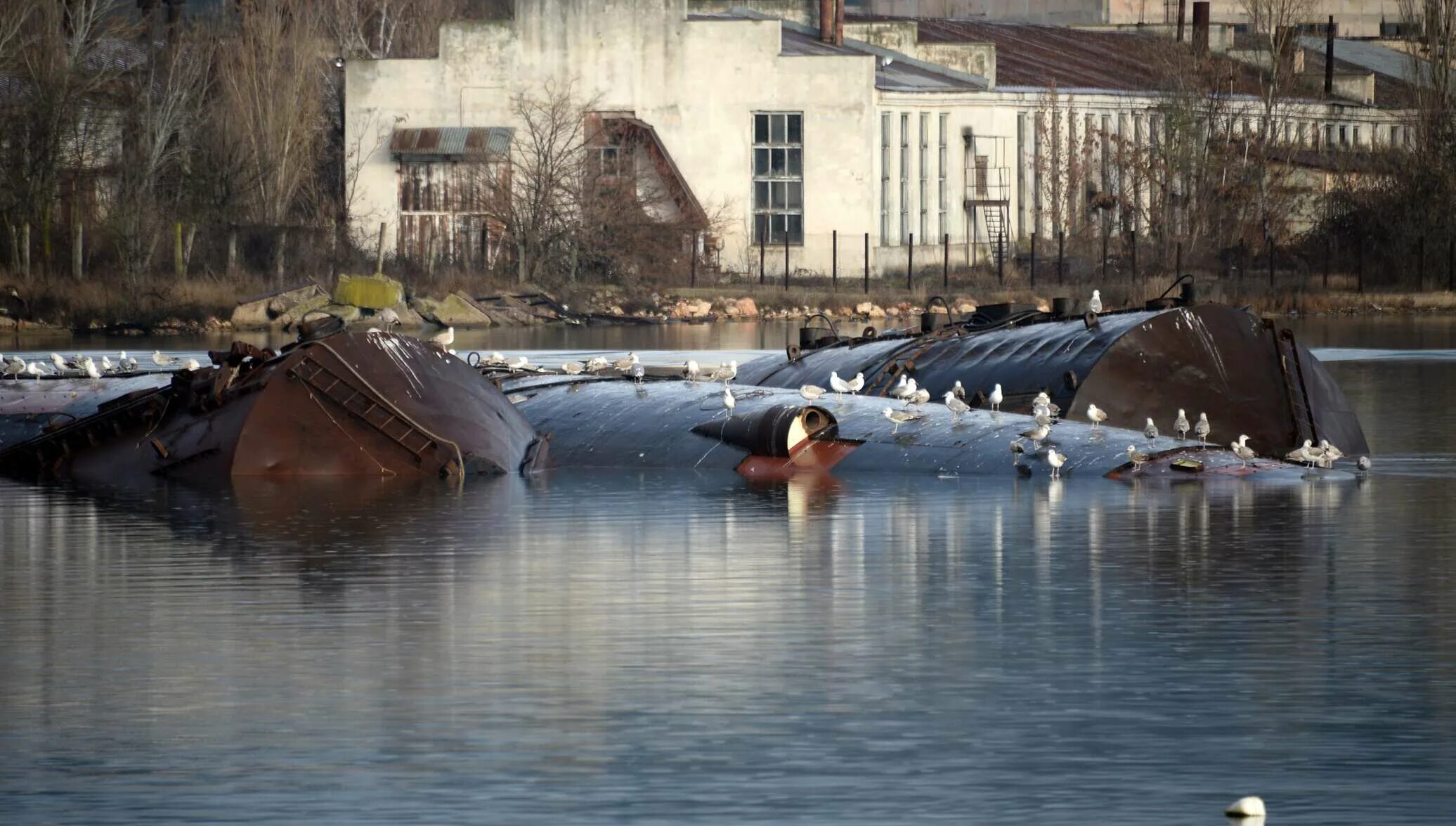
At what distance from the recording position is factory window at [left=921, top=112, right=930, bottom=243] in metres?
64.9

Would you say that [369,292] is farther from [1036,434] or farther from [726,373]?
[1036,434]

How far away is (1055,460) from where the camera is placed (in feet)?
69.3

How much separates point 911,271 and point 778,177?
184 inches

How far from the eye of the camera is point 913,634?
13.0 meters

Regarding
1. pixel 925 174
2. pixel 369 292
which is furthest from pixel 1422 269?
pixel 369 292

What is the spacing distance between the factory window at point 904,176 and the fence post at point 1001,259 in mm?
2289

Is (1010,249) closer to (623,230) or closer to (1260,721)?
(623,230)

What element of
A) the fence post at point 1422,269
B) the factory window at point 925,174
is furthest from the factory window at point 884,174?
the fence post at point 1422,269

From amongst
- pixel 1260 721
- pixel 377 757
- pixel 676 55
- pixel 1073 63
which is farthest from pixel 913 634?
pixel 1073 63

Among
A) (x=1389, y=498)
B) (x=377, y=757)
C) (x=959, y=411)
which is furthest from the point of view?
(x=959, y=411)

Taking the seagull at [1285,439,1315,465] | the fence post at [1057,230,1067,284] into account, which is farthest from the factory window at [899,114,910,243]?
the seagull at [1285,439,1315,465]

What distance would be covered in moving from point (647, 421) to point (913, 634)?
11.6 m

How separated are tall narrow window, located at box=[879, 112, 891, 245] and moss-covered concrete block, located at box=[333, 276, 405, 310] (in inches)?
561

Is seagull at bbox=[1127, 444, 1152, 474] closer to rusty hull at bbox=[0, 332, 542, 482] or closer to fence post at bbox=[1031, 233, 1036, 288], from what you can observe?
rusty hull at bbox=[0, 332, 542, 482]
